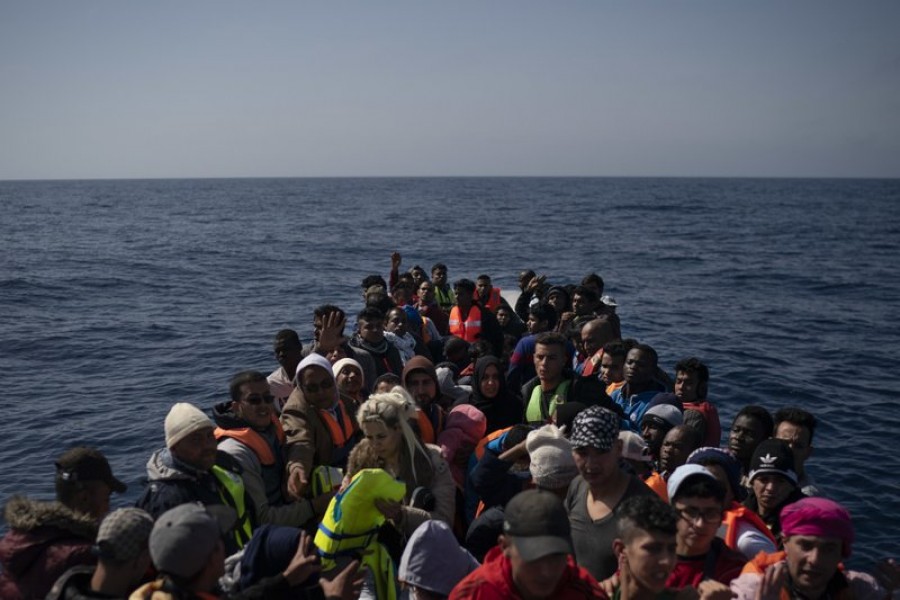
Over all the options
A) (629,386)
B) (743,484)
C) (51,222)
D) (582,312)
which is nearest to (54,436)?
(582,312)

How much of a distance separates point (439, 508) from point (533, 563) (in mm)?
1996

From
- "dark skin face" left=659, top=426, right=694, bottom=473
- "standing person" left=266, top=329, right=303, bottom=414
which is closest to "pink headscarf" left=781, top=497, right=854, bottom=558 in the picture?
"dark skin face" left=659, top=426, right=694, bottom=473

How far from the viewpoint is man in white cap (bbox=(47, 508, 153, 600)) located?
3.54 m

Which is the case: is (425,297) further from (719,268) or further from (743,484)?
(719,268)

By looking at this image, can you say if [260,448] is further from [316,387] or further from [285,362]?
[285,362]

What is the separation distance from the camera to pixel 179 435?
464 cm

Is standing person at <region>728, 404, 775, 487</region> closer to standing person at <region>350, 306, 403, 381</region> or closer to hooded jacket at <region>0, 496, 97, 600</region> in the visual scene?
standing person at <region>350, 306, 403, 381</region>

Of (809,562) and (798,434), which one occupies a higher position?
(809,562)

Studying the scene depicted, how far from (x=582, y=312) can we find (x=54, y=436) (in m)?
9.96

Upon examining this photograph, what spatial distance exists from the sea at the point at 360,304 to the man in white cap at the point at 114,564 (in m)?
8.02

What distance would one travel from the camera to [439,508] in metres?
5.21

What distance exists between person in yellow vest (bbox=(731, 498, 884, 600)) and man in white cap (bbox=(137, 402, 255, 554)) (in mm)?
3024

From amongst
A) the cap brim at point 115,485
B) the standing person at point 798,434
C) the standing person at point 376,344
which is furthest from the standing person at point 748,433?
the cap brim at point 115,485

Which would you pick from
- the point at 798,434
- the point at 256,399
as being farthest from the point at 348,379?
the point at 798,434
